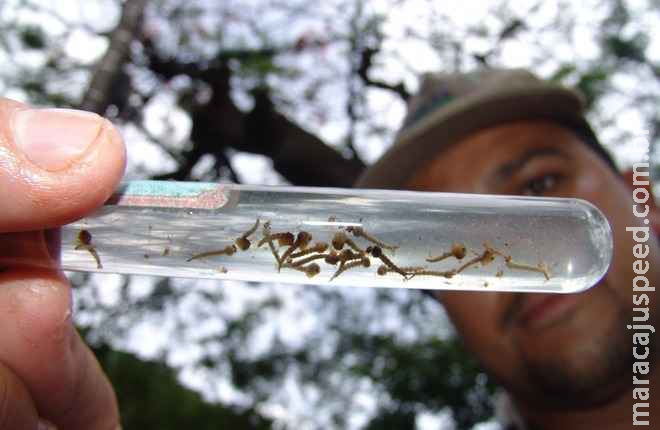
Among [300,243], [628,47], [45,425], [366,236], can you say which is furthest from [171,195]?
[628,47]

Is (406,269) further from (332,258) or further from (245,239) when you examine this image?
(245,239)

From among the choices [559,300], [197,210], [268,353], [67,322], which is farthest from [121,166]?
[268,353]

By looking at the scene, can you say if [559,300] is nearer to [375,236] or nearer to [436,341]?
[375,236]

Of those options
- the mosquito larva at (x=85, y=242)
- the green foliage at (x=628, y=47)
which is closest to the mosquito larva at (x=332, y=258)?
the mosquito larva at (x=85, y=242)

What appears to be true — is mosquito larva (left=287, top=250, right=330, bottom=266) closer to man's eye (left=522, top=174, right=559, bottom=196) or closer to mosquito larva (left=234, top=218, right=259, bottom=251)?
mosquito larva (left=234, top=218, right=259, bottom=251)

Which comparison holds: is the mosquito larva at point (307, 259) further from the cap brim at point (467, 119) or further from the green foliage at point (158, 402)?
the green foliage at point (158, 402)

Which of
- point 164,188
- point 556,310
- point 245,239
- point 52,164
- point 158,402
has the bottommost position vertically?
point 158,402
